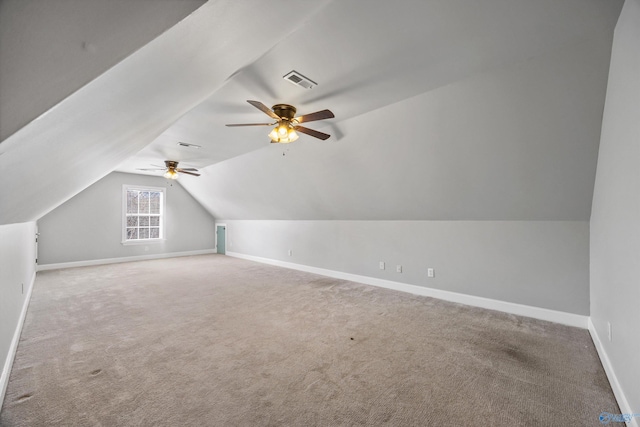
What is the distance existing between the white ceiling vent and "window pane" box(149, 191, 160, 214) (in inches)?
299

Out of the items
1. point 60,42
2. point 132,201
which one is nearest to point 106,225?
point 132,201

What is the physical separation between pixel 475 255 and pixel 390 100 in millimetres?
2666

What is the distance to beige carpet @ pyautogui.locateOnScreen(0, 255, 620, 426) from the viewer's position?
69.7 inches

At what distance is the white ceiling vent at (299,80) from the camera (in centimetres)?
241

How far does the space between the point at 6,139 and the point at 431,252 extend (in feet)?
15.3

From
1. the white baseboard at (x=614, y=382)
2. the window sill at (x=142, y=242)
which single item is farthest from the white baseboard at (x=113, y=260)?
the white baseboard at (x=614, y=382)

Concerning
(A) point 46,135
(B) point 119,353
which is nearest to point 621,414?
(A) point 46,135

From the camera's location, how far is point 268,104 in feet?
9.87

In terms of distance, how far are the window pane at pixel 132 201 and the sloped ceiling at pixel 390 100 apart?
432cm

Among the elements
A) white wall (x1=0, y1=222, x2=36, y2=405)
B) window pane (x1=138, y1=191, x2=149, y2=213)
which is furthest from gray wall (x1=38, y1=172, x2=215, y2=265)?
white wall (x1=0, y1=222, x2=36, y2=405)

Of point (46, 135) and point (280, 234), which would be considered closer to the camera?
point (46, 135)

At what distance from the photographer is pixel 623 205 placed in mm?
1812

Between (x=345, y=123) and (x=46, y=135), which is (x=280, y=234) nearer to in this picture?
(x=345, y=123)

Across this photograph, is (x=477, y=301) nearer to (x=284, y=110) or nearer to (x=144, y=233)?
(x=284, y=110)
